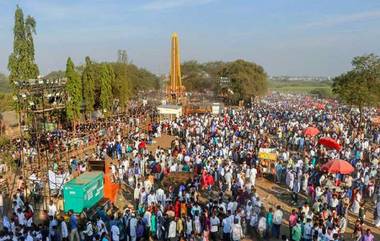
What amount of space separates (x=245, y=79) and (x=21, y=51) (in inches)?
1648

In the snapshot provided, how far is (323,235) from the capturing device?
1121 cm

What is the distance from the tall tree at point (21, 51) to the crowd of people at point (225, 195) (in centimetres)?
697

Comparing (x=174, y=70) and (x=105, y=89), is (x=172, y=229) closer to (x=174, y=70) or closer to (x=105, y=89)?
(x=105, y=89)

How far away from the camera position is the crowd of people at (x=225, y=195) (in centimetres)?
1195

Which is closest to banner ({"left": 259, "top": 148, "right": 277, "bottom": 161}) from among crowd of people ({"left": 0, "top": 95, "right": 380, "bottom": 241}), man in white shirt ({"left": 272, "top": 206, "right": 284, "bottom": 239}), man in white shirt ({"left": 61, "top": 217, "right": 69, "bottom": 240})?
crowd of people ({"left": 0, "top": 95, "right": 380, "bottom": 241})

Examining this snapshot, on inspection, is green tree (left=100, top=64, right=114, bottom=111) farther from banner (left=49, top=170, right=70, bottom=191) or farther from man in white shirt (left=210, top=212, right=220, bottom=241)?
man in white shirt (left=210, top=212, right=220, bottom=241)

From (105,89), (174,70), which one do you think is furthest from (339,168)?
(174,70)

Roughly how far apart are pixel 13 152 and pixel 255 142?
1415cm

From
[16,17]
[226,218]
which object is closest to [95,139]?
[16,17]

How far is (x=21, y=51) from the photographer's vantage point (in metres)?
26.8

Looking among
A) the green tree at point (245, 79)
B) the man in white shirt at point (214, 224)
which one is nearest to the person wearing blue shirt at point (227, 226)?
the man in white shirt at point (214, 224)

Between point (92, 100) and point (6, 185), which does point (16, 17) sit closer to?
point (92, 100)

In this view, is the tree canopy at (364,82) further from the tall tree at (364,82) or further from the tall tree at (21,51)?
the tall tree at (21,51)

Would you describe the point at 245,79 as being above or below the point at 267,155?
above
